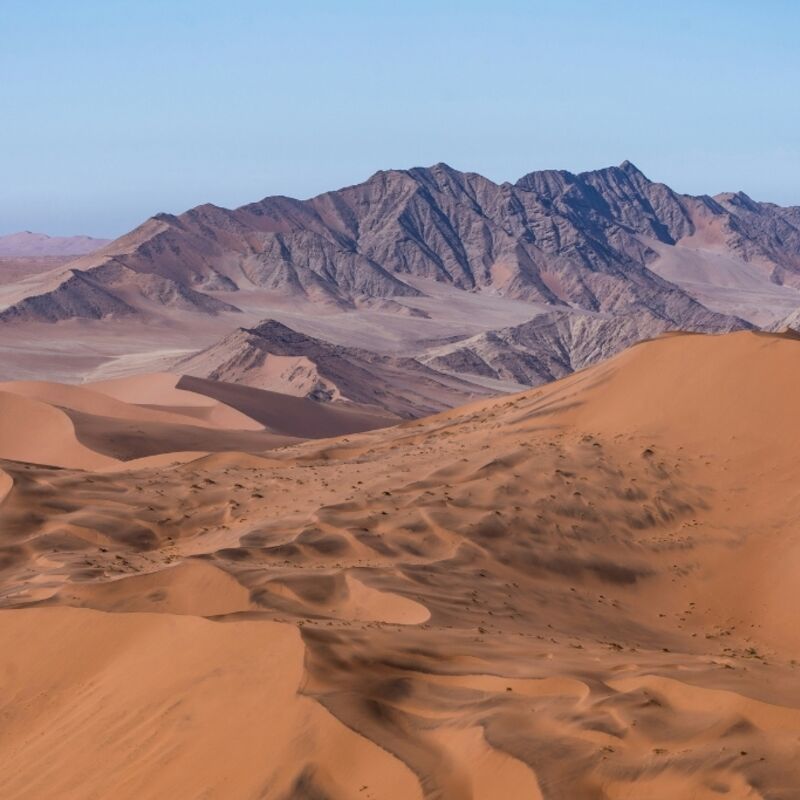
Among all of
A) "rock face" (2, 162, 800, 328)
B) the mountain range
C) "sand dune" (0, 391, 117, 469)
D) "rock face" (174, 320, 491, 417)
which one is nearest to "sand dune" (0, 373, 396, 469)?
"sand dune" (0, 391, 117, 469)

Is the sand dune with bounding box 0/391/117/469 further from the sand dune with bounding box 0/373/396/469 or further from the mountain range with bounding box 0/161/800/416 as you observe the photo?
the mountain range with bounding box 0/161/800/416

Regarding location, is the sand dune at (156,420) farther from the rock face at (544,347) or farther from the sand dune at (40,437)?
the rock face at (544,347)

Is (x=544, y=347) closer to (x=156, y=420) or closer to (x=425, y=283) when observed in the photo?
(x=425, y=283)

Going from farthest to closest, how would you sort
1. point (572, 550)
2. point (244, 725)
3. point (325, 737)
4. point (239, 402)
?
point (239, 402), point (572, 550), point (244, 725), point (325, 737)

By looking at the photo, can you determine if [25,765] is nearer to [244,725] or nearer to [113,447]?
[244,725]

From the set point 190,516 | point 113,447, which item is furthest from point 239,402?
point 190,516

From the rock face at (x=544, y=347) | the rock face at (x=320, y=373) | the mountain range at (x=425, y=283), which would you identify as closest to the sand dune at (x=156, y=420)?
the rock face at (x=320, y=373)

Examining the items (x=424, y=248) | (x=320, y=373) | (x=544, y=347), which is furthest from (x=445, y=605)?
(x=424, y=248)
